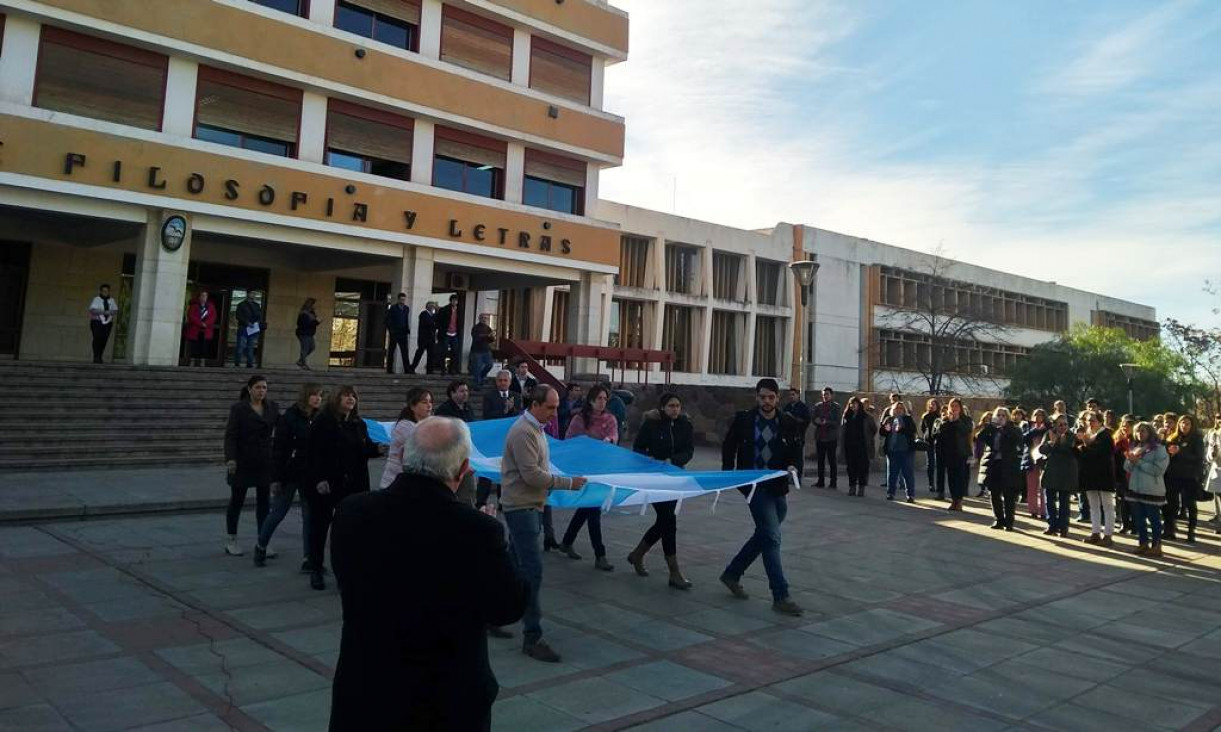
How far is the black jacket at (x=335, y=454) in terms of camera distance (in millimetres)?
7602

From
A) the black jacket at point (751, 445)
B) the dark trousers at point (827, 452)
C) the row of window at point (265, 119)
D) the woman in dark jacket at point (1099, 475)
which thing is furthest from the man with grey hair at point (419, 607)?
the row of window at point (265, 119)

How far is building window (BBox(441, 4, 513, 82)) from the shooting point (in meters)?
23.7

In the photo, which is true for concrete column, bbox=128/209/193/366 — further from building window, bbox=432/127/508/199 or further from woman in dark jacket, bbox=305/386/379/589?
woman in dark jacket, bbox=305/386/379/589

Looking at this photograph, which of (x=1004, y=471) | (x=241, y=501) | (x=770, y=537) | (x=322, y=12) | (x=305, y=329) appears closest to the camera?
(x=770, y=537)

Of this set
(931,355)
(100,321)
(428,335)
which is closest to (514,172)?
(428,335)

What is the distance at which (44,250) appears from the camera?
20484 millimetres

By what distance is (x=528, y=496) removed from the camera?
6.01 m

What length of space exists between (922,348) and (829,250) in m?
8.66

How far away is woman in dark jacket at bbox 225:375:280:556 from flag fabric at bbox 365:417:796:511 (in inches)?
86.4

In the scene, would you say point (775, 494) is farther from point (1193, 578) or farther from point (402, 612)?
Result: point (1193, 578)

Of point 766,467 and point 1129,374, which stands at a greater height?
point 1129,374

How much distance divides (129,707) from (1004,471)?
12.4 metres

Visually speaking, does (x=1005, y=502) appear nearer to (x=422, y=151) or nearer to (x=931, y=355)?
(x=422, y=151)

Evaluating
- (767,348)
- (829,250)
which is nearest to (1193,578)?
(767,348)
